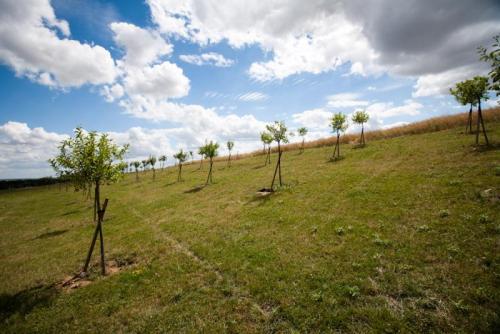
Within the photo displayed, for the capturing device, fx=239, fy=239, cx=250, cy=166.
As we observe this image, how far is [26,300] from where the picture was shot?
13391 mm

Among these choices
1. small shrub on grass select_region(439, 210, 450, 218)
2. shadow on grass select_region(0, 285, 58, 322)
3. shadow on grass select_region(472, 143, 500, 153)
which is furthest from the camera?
shadow on grass select_region(472, 143, 500, 153)

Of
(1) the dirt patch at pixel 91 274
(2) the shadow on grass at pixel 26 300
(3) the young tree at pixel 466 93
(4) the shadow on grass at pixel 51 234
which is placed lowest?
(4) the shadow on grass at pixel 51 234

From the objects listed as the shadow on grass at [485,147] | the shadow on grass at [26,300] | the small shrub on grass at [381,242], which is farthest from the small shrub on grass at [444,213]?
the shadow on grass at [26,300]

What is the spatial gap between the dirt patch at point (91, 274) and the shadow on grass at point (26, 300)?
2.10 ft

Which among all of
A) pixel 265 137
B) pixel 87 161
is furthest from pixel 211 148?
pixel 87 161

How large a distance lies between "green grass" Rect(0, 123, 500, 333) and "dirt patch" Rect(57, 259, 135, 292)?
0.43 meters

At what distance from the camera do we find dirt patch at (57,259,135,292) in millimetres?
14562

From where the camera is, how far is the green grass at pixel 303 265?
9188 millimetres

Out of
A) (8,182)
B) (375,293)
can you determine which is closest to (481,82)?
(375,293)

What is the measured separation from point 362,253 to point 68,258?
2175 centimetres

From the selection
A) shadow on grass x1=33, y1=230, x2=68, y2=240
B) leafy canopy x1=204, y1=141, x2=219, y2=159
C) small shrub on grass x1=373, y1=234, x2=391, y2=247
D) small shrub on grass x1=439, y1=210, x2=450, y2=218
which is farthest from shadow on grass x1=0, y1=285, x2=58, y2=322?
leafy canopy x1=204, y1=141, x2=219, y2=159

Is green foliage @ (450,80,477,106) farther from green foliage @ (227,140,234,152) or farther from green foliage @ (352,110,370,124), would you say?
green foliage @ (227,140,234,152)

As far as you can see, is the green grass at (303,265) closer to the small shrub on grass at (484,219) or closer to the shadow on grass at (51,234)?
the small shrub on grass at (484,219)

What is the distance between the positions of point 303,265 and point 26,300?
15549 millimetres
